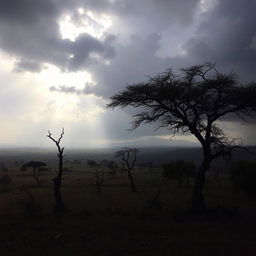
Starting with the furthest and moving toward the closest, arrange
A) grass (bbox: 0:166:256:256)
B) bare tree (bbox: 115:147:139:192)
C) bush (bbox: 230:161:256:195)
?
1. bare tree (bbox: 115:147:139:192)
2. bush (bbox: 230:161:256:195)
3. grass (bbox: 0:166:256:256)

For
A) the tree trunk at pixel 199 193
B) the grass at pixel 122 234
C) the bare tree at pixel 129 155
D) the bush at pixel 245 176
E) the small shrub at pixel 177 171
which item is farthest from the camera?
the small shrub at pixel 177 171

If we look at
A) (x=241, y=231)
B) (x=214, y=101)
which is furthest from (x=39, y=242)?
(x=214, y=101)

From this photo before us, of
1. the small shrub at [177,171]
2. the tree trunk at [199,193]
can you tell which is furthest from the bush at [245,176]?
the tree trunk at [199,193]

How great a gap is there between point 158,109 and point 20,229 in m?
10.3

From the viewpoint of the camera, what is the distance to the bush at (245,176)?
103 feet

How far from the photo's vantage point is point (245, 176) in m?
32.8

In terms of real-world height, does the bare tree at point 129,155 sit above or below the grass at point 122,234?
above

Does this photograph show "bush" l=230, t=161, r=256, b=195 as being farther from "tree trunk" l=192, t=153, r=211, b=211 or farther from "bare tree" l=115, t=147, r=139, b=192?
"tree trunk" l=192, t=153, r=211, b=211

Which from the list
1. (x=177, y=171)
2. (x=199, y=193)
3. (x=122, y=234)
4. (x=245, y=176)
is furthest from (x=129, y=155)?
(x=122, y=234)

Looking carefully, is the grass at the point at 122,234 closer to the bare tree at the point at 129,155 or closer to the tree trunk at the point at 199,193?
the tree trunk at the point at 199,193

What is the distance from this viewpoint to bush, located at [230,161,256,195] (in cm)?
3136

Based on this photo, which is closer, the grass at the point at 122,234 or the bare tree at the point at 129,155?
the grass at the point at 122,234

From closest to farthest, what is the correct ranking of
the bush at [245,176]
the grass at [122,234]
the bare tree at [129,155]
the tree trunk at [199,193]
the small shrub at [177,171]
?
the grass at [122,234], the tree trunk at [199,193], the bush at [245,176], the bare tree at [129,155], the small shrub at [177,171]

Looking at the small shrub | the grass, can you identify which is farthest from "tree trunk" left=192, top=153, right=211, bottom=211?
the small shrub
